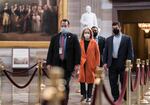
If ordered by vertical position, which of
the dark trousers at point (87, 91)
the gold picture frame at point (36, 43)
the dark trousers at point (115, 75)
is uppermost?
the gold picture frame at point (36, 43)

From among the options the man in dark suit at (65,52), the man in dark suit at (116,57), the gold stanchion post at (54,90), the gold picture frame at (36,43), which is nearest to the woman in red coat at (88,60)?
the man in dark suit at (116,57)

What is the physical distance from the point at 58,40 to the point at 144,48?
664 inches

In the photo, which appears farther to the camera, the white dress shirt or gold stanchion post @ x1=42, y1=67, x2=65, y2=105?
the white dress shirt

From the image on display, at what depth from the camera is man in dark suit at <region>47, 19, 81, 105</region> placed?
8695mm

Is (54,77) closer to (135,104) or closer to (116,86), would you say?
(116,86)

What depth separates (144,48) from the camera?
25203 mm

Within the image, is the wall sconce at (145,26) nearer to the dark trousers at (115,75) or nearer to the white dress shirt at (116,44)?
the white dress shirt at (116,44)

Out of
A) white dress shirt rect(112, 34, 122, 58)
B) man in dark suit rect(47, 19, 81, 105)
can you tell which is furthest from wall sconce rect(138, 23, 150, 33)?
man in dark suit rect(47, 19, 81, 105)

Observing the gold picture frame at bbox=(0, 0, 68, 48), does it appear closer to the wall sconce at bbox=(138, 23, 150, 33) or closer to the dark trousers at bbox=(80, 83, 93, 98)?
the wall sconce at bbox=(138, 23, 150, 33)

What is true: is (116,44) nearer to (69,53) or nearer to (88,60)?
(88,60)

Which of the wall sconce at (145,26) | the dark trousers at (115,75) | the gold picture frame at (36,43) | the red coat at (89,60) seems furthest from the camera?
the wall sconce at (145,26)

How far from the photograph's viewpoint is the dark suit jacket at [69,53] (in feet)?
28.5

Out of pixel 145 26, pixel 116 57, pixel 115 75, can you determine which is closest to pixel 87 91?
pixel 115 75

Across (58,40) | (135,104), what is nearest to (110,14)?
(135,104)
